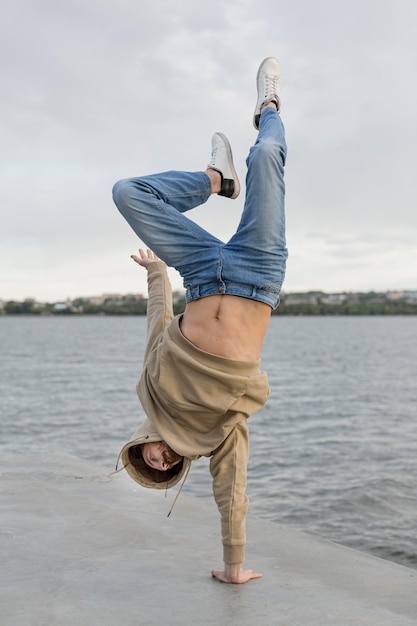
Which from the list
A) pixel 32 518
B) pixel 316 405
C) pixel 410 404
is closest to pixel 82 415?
pixel 316 405

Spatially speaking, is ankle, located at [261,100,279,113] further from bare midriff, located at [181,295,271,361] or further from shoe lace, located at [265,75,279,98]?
bare midriff, located at [181,295,271,361]

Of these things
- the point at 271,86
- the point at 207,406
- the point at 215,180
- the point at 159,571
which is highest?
the point at 271,86

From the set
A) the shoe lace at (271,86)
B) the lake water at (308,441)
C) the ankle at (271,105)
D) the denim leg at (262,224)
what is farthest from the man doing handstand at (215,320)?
the lake water at (308,441)

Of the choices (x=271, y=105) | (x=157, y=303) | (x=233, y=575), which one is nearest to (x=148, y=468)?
(x=233, y=575)

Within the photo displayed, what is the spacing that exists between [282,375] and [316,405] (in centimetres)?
1332

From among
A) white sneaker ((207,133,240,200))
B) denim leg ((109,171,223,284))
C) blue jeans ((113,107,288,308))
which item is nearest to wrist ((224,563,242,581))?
blue jeans ((113,107,288,308))

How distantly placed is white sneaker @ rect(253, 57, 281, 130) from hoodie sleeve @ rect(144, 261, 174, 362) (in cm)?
118

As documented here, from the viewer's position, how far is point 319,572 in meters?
4.86

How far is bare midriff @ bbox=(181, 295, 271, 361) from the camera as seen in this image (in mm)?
4145

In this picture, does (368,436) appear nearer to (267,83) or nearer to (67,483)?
(67,483)

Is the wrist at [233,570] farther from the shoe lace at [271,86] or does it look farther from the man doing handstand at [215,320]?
the shoe lace at [271,86]

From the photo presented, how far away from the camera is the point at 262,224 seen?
4.01 m

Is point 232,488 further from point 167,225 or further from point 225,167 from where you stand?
point 225,167

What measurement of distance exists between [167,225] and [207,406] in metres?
1.09
